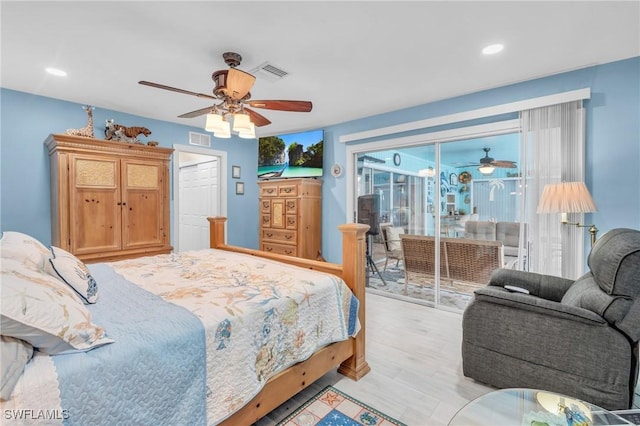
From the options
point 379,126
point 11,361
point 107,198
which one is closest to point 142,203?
point 107,198

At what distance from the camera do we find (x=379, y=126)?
158 inches

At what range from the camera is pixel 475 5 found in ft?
5.97

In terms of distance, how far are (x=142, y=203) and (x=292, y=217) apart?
1.91 metres

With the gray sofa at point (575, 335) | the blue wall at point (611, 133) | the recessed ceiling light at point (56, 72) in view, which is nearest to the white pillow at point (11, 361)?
the gray sofa at point (575, 335)

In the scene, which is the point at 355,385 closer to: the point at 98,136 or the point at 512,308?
the point at 512,308

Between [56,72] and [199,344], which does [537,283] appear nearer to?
[199,344]

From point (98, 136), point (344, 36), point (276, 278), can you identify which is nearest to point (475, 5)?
point (344, 36)

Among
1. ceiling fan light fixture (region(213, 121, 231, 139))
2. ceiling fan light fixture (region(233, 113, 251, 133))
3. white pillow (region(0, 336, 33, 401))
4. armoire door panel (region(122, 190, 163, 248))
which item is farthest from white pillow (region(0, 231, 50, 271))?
armoire door panel (region(122, 190, 163, 248))

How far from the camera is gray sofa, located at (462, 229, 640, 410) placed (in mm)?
1604

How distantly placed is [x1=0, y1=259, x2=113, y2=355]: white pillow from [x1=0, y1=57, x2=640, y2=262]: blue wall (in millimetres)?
2803

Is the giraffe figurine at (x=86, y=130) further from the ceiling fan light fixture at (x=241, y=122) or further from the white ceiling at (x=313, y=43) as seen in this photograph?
the ceiling fan light fixture at (x=241, y=122)

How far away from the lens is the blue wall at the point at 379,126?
2.48m

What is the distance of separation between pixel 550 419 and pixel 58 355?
185 cm

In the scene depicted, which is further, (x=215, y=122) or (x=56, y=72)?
(x=56, y=72)
